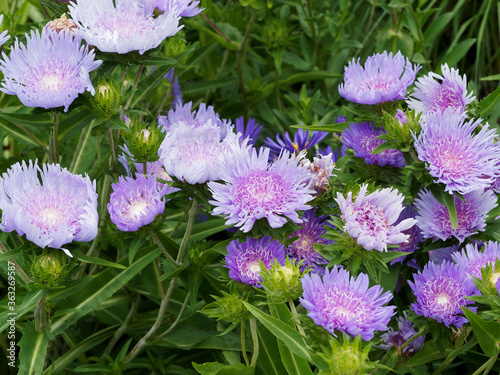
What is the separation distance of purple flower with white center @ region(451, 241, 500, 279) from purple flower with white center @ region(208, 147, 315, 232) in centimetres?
42

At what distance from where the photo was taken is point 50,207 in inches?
55.2

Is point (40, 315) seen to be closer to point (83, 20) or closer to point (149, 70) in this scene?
point (83, 20)

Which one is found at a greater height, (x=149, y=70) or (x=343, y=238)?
(x=149, y=70)

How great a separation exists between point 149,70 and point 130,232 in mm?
929

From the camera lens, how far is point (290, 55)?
2.65m

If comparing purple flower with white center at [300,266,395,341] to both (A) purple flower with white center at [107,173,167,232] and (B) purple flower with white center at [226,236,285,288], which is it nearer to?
(B) purple flower with white center at [226,236,285,288]

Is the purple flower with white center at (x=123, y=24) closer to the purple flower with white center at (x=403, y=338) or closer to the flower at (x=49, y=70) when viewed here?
the flower at (x=49, y=70)

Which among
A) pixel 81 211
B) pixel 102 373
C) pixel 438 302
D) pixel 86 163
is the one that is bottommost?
pixel 102 373

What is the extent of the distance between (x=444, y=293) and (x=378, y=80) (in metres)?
0.61

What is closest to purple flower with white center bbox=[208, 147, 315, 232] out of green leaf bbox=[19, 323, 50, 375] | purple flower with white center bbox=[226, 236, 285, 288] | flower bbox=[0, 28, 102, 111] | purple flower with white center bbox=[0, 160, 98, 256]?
purple flower with white center bbox=[226, 236, 285, 288]

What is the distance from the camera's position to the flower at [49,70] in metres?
1.43

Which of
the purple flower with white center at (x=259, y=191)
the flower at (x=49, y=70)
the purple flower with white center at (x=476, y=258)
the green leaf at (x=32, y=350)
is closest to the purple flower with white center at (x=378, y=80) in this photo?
the purple flower with white center at (x=259, y=191)

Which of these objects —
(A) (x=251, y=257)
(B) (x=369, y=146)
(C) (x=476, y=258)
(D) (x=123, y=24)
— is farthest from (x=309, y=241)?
(D) (x=123, y=24)

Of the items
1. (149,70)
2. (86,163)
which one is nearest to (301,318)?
(86,163)
